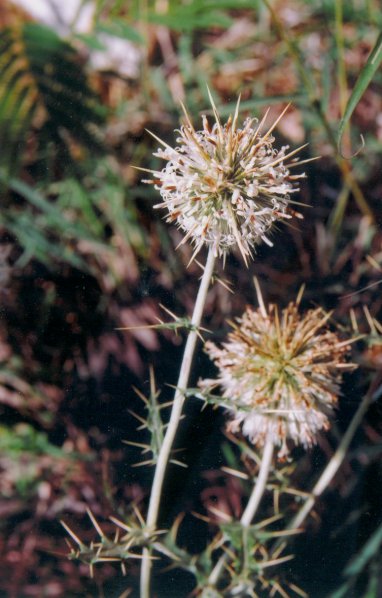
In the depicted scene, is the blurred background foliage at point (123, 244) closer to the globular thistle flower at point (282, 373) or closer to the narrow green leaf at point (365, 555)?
the narrow green leaf at point (365, 555)

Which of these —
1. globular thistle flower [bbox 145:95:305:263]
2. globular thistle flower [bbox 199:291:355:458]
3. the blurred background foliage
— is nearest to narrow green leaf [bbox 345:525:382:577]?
the blurred background foliage

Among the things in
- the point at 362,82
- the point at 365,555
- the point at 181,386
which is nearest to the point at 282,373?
the point at 181,386

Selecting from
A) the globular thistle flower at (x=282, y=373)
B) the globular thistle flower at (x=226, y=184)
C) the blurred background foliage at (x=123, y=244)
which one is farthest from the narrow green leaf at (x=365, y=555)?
the globular thistle flower at (x=226, y=184)

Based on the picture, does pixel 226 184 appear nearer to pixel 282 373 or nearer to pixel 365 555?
pixel 282 373

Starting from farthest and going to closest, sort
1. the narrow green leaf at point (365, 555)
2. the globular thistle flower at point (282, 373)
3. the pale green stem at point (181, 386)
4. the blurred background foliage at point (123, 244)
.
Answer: the blurred background foliage at point (123, 244) < the narrow green leaf at point (365, 555) < the globular thistle flower at point (282, 373) < the pale green stem at point (181, 386)

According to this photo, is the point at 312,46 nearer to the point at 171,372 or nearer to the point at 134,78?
the point at 134,78

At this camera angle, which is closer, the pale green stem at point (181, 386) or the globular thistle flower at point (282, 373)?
the pale green stem at point (181, 386)
